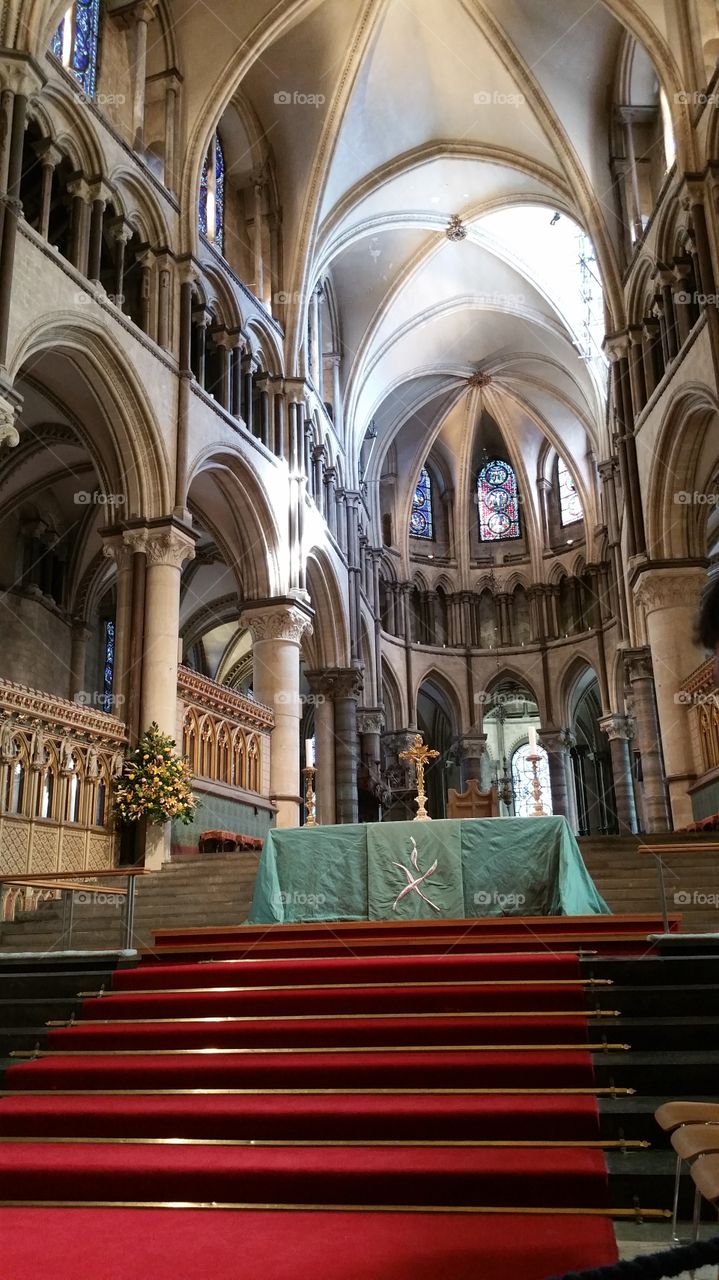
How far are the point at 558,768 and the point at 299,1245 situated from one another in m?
25.9

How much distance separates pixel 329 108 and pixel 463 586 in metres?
16.1

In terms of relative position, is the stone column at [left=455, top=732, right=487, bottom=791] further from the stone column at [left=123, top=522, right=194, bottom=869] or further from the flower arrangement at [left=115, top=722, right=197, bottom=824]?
the flower arrangement at [left=115, top=722, right=197, bottom=824]

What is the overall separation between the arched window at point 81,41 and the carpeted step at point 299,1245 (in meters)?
13.4

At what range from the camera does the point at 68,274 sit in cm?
1196

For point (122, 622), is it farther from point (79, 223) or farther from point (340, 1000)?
point (340, 1000)

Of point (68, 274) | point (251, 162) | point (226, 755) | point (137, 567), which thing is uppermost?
point (251, 162)

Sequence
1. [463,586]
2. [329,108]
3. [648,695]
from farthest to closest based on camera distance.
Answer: [463,586] → [648,695] → [329,108]

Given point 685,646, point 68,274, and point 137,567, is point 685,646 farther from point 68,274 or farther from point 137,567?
point 68,274

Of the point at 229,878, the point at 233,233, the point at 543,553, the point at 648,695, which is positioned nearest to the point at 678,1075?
the point at 229,878

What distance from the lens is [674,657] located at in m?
15.0

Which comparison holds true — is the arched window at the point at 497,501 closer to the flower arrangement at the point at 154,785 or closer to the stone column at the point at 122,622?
the stone column at the point at 122,622

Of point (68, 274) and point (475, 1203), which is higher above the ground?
point (68, 274)

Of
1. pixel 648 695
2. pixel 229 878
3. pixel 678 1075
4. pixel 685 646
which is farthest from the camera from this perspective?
pixel 648 695

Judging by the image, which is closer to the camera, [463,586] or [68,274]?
[68,274]
